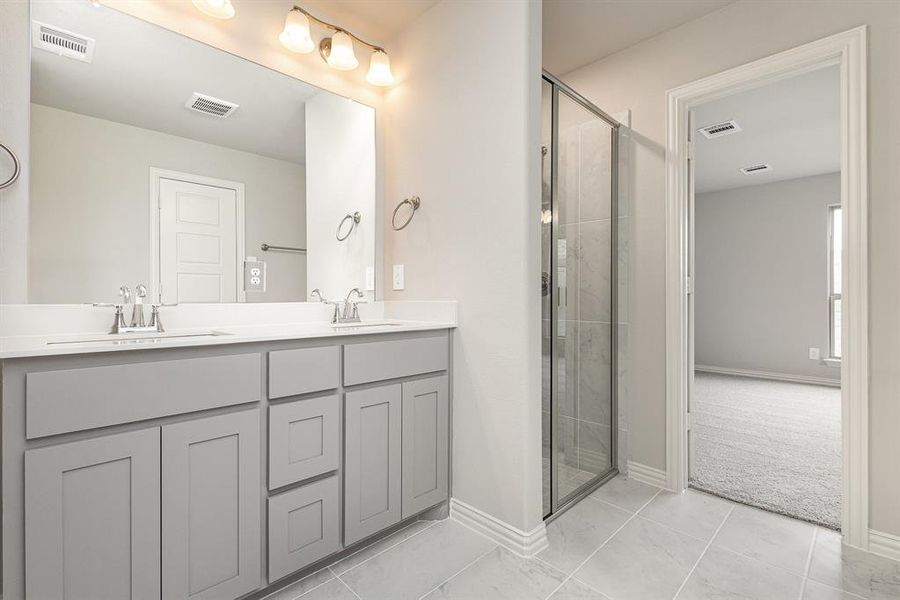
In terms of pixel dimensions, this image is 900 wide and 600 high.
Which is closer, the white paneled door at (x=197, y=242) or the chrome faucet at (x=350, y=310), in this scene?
the white paneled door at (x=197, y=242)

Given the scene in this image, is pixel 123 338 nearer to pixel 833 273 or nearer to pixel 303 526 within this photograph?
pixel 303 526

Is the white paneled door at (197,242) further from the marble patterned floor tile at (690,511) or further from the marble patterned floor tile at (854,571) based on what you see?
the marble patterned floor tile at (854,571)

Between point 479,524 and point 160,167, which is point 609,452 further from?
point 160,167

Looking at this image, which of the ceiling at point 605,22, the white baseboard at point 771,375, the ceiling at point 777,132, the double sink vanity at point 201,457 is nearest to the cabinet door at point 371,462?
the double sink vanity at point 201,457

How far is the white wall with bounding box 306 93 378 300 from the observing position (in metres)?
2.13

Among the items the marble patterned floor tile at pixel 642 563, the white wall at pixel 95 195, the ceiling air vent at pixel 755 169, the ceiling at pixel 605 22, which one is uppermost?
the ceiling air vent at pixel 755 169

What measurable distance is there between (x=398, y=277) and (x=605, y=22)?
68.2 inches

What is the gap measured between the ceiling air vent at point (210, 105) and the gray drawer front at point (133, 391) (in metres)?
1.14

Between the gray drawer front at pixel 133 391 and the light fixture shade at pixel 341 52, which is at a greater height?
the light fixture shade at pixel 341 52

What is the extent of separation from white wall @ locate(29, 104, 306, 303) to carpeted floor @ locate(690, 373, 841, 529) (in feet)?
8.73

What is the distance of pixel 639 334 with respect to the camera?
7.95 feet

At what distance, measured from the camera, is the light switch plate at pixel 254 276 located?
6.22 feet

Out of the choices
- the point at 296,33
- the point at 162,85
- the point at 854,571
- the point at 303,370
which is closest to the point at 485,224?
the point at 303,370

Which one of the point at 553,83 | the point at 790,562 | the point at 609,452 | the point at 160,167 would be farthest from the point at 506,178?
the point at 790,562
